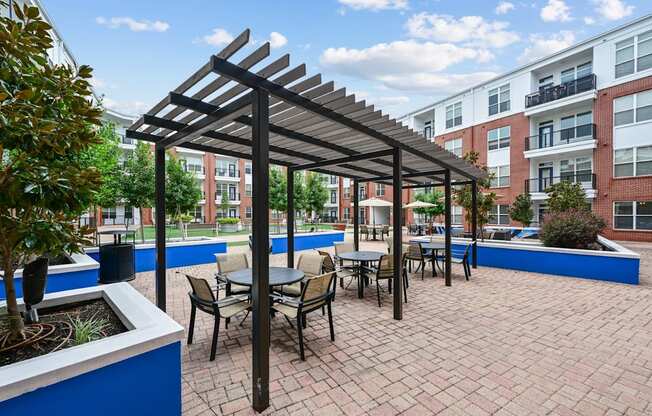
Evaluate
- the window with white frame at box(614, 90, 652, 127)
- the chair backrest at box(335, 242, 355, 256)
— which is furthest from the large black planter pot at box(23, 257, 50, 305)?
the window with white frame at box(614, 90, 652, 127)

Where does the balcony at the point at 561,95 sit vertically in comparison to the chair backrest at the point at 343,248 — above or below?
above

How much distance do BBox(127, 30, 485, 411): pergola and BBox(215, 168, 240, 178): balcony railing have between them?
109 ft

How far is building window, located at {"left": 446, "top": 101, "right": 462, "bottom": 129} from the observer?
944 inches

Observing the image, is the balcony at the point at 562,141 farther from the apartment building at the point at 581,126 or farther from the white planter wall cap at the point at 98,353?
the white planter wall cap at the point at 98,353

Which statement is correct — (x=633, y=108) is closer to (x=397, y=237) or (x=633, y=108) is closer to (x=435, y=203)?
(x=435, y=203)

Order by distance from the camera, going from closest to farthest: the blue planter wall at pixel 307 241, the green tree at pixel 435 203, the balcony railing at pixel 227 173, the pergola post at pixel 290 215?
the pergola post at pixel 290 215 < the blue planter wall at pixel 307 241 < the green tree at pixel 435 203 < the balcony railing at pixel 227 173

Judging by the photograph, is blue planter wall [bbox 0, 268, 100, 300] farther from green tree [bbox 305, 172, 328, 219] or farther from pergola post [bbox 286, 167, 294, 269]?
green tree [bbox 305, 172, 328, 219]

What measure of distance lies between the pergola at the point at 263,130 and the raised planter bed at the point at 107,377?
2.66 ft

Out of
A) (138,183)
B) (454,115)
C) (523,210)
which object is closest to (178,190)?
(138,183)

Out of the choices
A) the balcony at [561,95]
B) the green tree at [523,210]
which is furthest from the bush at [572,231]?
the balcony at [561,95]

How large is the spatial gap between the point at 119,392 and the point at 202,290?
184cm

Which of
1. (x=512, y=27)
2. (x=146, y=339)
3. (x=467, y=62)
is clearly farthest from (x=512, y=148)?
(x=146, y=339)

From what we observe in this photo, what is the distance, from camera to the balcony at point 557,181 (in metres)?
16.6

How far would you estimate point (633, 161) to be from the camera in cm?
1541
